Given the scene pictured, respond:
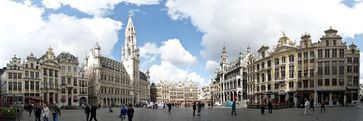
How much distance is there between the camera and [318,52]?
76750mm

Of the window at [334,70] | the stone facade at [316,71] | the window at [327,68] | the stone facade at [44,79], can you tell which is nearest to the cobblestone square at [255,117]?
the stone facade at [316,71]

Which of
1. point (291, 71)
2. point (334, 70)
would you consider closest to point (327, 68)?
point (334, 70)

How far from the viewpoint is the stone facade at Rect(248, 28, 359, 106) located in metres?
75.0

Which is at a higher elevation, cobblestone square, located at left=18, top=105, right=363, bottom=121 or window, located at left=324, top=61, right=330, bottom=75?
window, located at left=324, top=61, right=330, bottom=75

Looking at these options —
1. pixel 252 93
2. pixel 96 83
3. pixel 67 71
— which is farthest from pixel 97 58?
pixel 252 93

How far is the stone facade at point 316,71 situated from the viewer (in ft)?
246

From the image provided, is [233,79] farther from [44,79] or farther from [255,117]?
[255,117]

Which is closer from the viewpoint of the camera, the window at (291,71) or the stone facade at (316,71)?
the stone facade at (316,71)

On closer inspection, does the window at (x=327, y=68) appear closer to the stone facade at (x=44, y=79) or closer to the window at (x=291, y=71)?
the window at (x=291, y=71)

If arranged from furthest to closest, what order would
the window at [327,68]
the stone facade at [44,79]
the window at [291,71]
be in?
the stone facade at [44,79] → the window at [291,71] → the window at [327,68]

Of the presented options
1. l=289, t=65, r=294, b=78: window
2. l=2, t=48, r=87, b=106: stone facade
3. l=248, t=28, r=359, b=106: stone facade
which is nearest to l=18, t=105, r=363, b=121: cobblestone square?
l=248, t=28, r=359, b=106: stone facade

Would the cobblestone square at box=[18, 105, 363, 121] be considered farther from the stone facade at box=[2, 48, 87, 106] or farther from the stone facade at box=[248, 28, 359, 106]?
the stone facade at box=[2, 48, 87, 106]

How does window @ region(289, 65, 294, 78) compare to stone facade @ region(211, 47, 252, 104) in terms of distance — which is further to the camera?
stone facade @ region(211, 47, 252, 104)

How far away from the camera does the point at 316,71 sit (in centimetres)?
7675
